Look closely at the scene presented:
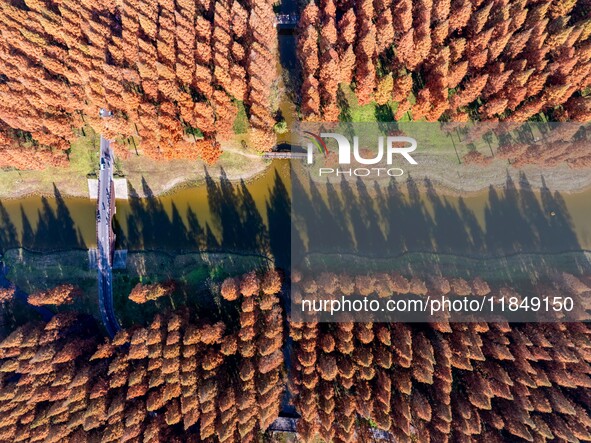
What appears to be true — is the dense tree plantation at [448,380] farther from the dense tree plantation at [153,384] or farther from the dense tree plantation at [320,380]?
the dense tree plantation at [153,384]

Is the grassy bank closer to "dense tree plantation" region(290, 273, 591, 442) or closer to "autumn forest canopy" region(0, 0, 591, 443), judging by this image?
"autumn forest canopy" region(0, 0, 591, 443)

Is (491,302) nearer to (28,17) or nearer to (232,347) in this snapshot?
(232,347)

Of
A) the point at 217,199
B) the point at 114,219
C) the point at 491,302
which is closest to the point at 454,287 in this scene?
the point at 491,302

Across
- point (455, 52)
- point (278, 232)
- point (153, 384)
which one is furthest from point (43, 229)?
point (455, 52)

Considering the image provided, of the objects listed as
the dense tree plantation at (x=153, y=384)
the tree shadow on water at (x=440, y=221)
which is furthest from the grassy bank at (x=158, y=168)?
the dense tree plantation at (x=153, y=384)

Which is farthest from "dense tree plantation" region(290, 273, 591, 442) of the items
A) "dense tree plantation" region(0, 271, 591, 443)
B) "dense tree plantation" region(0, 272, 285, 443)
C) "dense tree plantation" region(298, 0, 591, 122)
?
"dense tree plantation" region(298, 0, 591, 122)

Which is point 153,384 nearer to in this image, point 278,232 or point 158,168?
point 278,232
